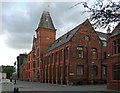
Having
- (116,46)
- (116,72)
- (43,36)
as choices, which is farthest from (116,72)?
(43,36)

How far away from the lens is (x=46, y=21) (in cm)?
5631

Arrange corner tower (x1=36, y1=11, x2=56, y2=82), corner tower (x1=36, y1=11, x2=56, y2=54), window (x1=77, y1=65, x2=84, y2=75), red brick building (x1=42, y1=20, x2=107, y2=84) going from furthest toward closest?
corner tower (x1=36, y1=11, x2=56, y2=54), corner tower (x1=36, y1=11, x2=56, y2=82), window (x1=77, y1=65, x2=84, y2=75), red brick building (x1=42, y1=20, x2=107, y2=84)

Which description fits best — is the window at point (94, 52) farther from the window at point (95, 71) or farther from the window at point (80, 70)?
the window at point (80, 70)

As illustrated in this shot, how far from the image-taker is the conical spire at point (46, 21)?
55444 mm

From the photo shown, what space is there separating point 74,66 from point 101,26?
1092 inches

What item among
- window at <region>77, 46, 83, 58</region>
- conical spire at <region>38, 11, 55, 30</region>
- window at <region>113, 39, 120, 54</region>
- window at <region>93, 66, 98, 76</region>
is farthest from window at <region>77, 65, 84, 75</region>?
conical spire at <region>38, 11, 55, 30</region>

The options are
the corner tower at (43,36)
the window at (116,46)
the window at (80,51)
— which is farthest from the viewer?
the corner tower at (43,36)

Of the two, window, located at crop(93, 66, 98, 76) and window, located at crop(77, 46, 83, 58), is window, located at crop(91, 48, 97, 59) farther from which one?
window, located at crop(77, 46, 83, 58)

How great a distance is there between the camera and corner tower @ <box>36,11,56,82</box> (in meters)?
53.2

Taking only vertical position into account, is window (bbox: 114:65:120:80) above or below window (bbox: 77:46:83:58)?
below

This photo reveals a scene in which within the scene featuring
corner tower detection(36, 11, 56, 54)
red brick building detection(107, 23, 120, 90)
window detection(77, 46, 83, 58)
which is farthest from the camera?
corner tower detection(36, 11, 56, 54)

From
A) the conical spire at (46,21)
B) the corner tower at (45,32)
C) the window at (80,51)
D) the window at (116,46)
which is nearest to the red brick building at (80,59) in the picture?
the window at (80,51)

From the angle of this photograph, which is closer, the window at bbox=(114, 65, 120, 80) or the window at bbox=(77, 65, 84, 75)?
the window at bbox=(114, 65, 120, 80)

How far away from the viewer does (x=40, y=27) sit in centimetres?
5447
